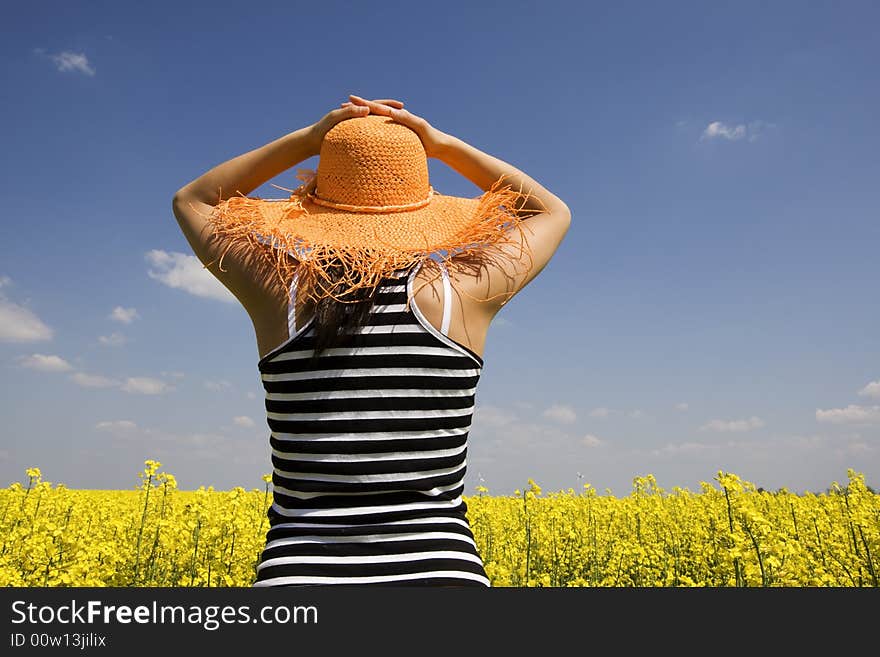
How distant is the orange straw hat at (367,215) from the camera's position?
4.77ft

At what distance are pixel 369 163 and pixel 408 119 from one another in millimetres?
212

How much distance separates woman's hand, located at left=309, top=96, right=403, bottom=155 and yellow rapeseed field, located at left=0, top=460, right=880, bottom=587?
2397 mm

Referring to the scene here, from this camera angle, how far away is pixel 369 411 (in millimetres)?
1333

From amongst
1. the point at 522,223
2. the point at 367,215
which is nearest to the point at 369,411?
the point at 367,215

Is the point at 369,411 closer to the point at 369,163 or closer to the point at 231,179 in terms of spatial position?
the point at 369,163

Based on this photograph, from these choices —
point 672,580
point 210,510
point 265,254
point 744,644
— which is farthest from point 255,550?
point 744,644

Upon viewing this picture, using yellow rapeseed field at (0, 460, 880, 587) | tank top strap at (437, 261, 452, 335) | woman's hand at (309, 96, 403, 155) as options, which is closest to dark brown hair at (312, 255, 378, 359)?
tank top strap at (437, 261, 452, 335)

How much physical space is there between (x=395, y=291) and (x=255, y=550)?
3513 millimetres

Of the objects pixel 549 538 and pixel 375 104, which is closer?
pixel 375 104

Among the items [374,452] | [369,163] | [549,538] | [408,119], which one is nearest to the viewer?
[374,452]

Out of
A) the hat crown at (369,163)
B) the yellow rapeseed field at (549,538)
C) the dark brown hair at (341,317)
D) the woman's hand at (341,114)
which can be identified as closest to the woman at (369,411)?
the dark brown hair at (341,317)

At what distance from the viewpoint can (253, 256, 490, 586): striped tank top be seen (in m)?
1.27

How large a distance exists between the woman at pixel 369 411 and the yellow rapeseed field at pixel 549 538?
210 cm

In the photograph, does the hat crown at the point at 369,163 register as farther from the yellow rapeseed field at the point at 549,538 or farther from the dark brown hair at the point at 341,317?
the yellow rapeseed field at the point at 549,538
